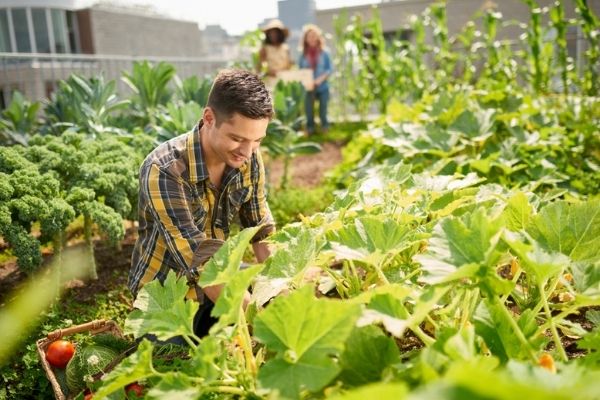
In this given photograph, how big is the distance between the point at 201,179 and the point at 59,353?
841 millimetres

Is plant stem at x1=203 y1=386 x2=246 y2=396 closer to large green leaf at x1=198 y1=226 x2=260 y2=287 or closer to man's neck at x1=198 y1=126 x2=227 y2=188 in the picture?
large green leaf at x1=198 y1=226 x2=260 y2=287

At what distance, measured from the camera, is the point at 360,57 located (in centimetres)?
923

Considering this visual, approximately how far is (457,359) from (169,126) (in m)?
2.95

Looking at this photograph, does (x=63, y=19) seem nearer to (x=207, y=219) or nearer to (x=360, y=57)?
(x=360, y=57)

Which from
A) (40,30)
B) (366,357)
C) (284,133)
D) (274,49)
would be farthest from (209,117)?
(40,30)

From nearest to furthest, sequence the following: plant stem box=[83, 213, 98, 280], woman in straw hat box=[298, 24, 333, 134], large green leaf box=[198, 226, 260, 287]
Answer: large green leaf box=[198, 226, 260, 287] → plant stem box=[83, 213, 98, 280] → woman in straw hat box=[298, 24, 333, 134]

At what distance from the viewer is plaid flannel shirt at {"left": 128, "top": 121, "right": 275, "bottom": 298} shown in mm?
2029

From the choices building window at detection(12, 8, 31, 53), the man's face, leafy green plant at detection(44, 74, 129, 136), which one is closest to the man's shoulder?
the man's face

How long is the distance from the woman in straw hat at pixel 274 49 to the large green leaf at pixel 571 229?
6.46 m

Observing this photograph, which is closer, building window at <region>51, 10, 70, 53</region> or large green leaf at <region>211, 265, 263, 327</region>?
large green leaf at <region>211, 265, 263, 327</region>

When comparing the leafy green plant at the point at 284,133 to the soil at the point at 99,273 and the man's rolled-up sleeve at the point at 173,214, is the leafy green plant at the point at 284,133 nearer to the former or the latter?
the soil at the point at 99,273

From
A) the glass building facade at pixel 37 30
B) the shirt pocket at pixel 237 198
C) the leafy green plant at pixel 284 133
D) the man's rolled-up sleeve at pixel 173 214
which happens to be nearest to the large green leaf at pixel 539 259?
the man's rolled-up sleeve at pixel 173 214

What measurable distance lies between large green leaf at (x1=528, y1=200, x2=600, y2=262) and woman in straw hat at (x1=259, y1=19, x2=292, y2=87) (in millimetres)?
6456

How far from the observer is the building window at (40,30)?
1739 centimetres
